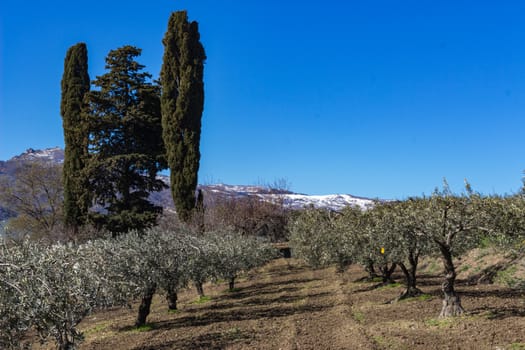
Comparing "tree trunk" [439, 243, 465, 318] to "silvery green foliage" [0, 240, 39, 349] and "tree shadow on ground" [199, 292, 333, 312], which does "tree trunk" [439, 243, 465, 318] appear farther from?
"silvery green foliage" [0, 240, 39, 349]

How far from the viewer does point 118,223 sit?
111 ft

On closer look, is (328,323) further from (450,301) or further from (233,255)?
(233,255)

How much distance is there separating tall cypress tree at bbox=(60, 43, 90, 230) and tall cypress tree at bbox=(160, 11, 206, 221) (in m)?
7.12

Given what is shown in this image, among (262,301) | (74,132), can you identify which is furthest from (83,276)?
(74,132)

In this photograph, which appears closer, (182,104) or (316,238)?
(316,238)

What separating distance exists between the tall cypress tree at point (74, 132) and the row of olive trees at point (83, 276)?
16832 millimetres

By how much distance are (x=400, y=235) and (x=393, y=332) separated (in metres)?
4.07

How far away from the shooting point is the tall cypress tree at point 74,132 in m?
36.4

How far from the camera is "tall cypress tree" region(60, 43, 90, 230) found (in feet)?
119

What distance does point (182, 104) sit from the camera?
118 feet

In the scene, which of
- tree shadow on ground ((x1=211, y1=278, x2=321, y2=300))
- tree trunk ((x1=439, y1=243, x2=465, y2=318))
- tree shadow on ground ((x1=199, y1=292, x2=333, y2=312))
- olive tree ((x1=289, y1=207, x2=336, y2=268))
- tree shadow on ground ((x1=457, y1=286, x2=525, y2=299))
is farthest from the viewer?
olive tree ((x1=289, y1=207, x2=336, y2=268))

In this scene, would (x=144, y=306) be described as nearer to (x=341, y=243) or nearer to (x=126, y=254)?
(x=126, y=254)

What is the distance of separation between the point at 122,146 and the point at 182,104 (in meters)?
5.76

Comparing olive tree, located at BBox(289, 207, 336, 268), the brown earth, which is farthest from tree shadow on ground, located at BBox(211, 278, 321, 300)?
olive tree, located at BBox(289, 207, 336, 268)
